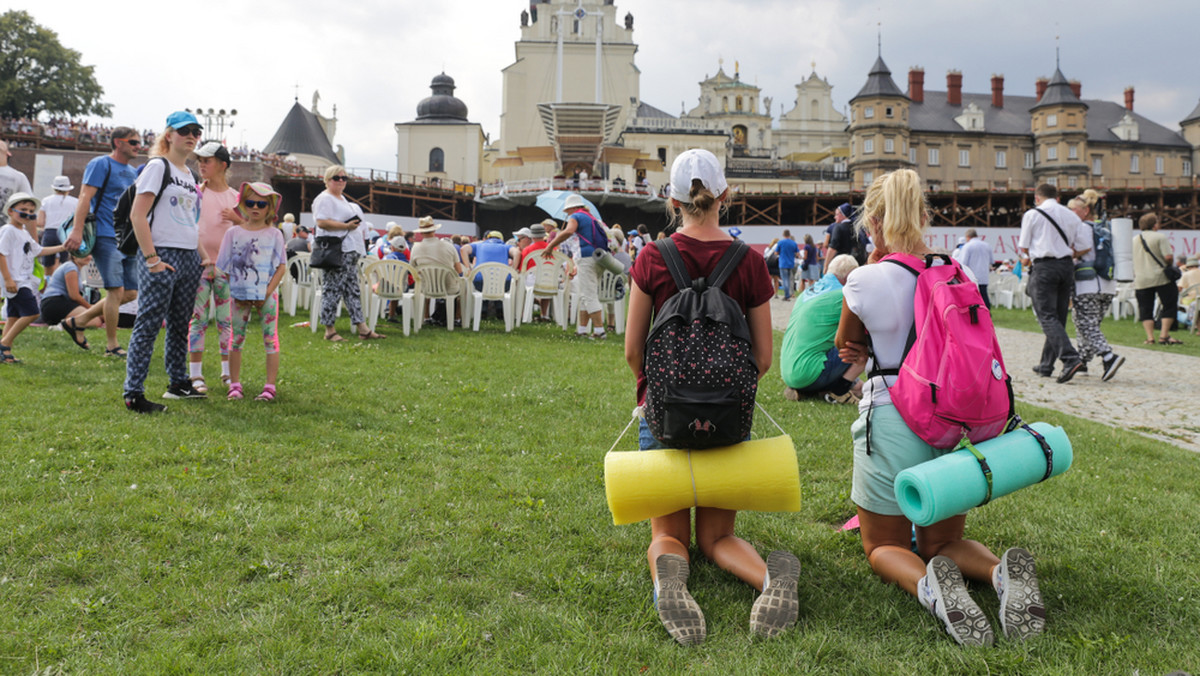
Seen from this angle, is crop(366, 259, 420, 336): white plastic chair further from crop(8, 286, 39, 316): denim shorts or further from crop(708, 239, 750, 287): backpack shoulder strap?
crop(708, 239, 750, 287): backpack shoulder strap

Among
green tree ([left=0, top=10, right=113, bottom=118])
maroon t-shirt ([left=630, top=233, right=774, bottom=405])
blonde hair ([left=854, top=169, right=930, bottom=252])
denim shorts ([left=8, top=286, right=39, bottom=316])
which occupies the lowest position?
denim shorts ([left=8, top=286, right=39, bottom=316])

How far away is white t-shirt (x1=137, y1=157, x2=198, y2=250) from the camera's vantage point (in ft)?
16.5

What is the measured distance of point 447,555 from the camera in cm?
295

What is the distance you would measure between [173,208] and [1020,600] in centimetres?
535

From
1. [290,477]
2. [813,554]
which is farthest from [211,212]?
[813,554]

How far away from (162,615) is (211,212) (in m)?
4.00

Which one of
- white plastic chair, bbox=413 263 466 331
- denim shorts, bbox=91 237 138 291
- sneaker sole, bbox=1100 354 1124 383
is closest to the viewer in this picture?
denim shorts, bbox=91 237 138 291

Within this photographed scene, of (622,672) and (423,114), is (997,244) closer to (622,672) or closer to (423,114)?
(622,672)

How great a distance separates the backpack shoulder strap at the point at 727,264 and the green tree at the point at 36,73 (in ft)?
193

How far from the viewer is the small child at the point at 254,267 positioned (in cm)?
558

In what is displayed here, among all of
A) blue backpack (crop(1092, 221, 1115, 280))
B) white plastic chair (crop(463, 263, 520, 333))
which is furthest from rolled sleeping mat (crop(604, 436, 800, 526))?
white plastic chair (crop(463, 263, 520, 333))

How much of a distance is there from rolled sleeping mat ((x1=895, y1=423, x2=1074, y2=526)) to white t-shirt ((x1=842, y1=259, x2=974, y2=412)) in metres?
0.33

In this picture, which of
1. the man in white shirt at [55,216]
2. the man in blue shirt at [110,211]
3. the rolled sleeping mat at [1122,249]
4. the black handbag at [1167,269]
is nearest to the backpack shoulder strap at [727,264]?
the man in blue shirt at [110,211]

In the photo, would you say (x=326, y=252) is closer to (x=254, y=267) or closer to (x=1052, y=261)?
(x=254, y=267)
